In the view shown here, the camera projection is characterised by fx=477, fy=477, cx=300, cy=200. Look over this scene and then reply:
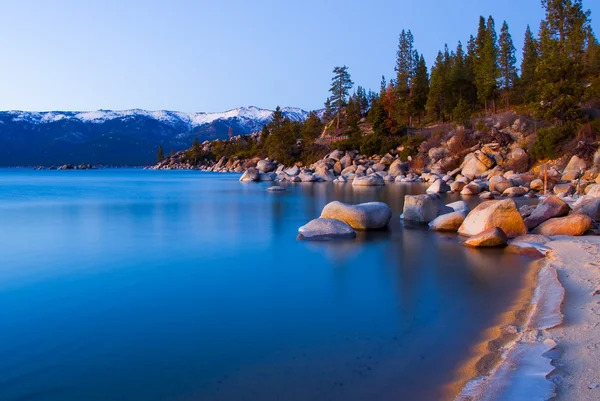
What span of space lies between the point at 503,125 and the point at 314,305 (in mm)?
44755

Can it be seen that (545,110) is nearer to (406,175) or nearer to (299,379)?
(406,175)

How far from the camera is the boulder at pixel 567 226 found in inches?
515

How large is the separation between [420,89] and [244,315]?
6731 cm

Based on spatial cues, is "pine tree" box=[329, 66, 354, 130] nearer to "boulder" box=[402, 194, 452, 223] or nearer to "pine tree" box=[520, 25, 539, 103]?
"pine tree" box=[520, 25, 539, 103]

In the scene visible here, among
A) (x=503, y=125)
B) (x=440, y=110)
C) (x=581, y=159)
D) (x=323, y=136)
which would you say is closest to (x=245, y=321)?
(x=581, y=159)

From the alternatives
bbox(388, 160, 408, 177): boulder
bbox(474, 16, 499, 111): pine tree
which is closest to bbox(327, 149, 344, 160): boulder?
bbox(388, 160, 408, 177): boulder

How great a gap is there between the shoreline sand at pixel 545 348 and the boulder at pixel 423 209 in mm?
7675

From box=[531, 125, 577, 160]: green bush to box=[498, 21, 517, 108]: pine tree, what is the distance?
24.3m

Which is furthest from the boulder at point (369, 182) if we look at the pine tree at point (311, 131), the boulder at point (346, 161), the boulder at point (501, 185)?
the pine tree at point (311, 131)

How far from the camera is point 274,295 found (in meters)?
9.01

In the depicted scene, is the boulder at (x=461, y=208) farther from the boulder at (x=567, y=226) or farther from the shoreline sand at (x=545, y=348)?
the shoreline sand at (x=545, y=348)

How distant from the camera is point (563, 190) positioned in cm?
2581

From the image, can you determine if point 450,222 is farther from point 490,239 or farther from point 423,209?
point 490,239

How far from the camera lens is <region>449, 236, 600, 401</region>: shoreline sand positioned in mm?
4707
